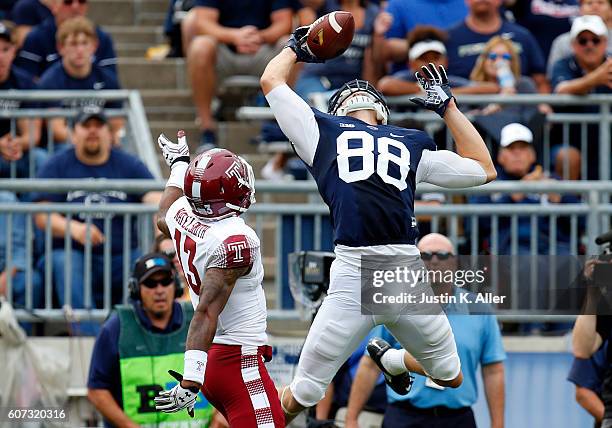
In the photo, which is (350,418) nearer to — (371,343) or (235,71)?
(371,343)

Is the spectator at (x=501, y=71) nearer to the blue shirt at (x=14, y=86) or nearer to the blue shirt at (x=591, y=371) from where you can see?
the blue shirt at (x=591, y=371)

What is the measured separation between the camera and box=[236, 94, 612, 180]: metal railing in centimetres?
1243

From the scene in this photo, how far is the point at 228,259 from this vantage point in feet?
25.7

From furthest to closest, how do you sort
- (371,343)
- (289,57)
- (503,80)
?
(503,80) → (371,343) → (289,57)

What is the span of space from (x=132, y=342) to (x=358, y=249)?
246 cm

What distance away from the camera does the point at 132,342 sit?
10.2 meters

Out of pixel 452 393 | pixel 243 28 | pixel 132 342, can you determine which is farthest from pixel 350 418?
pixel 243 28

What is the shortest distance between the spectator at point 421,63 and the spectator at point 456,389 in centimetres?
277

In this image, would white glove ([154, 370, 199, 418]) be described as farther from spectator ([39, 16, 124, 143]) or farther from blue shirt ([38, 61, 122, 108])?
blue shirt ([38, 61, 122, 108])

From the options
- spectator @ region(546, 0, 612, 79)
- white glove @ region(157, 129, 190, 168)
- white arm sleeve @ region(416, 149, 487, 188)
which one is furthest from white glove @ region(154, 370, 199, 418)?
spectator @ region(546, 0, 612, 79)

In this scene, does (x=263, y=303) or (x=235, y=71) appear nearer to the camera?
(x=263, y=303)

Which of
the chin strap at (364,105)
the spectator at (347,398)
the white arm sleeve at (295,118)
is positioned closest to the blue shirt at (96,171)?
the spectator at (347,398)

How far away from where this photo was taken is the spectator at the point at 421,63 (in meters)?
12.7

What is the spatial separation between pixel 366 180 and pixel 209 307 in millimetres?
1108
